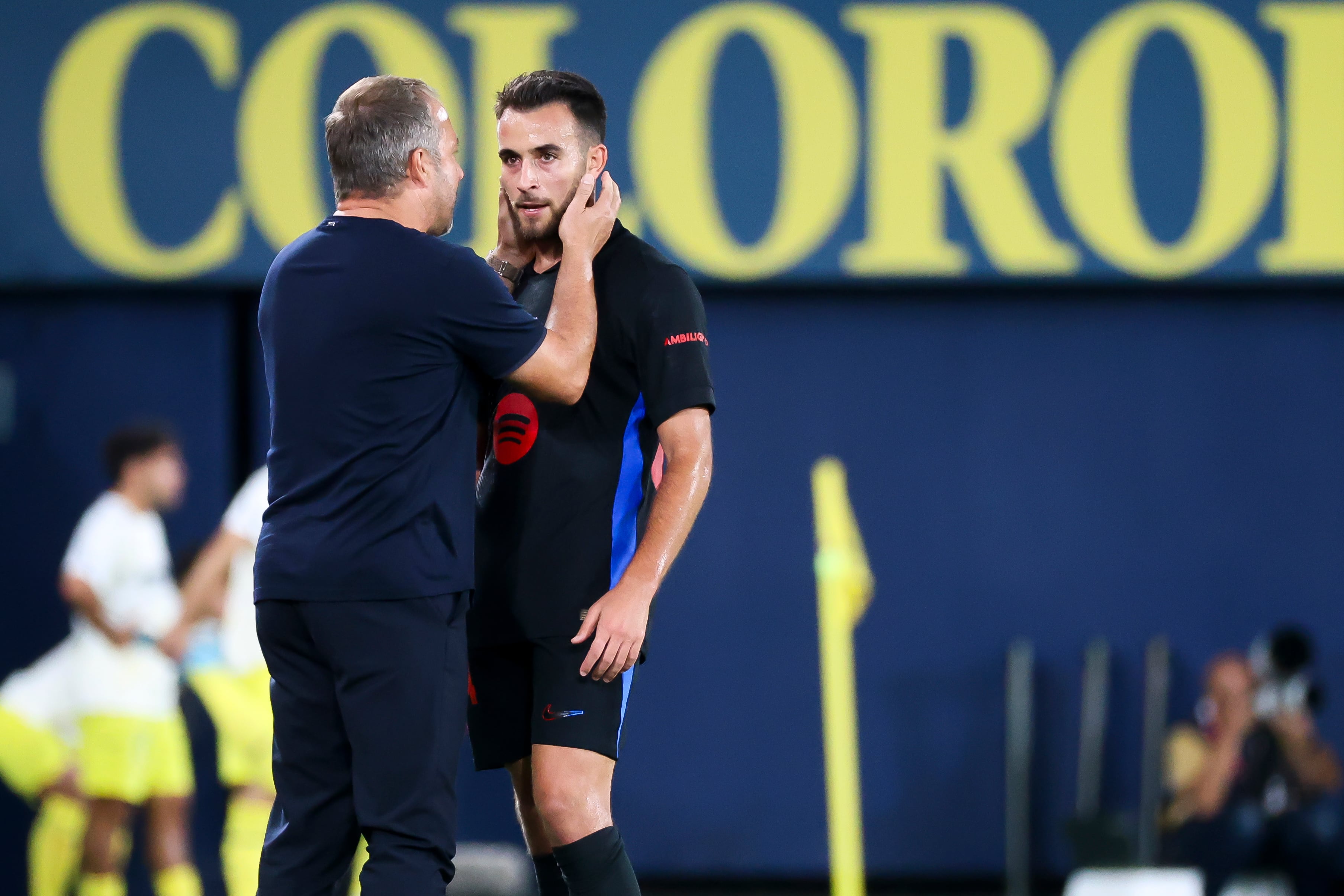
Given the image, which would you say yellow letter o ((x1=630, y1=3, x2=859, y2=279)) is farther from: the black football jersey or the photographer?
the black football jersey

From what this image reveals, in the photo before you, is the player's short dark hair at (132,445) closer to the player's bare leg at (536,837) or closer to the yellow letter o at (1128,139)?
the player's bare leg at (536,837)

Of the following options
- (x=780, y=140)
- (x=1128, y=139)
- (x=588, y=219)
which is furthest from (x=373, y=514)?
(x=1128, y=139)

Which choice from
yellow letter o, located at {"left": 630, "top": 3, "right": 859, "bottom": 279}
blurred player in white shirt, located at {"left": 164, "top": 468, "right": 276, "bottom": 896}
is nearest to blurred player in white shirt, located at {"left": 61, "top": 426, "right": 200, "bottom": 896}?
blurred player in white shirt, located at {"left": 164, "top": 468, "right": 276, "bottom": 896}

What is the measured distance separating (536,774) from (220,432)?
156 inches

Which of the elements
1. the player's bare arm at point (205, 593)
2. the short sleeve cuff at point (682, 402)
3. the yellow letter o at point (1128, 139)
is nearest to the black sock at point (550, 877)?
the short sleeve cuff at point (682, 402)

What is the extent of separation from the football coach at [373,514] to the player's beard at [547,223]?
0.30 metres

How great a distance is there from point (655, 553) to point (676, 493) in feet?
0.35

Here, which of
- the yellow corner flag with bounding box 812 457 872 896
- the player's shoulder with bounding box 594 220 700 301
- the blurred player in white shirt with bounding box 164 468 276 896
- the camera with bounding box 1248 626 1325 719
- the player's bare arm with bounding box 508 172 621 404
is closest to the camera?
the player's bare arm with bounding box 508 172 621 404

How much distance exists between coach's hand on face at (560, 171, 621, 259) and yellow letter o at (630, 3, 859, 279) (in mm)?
3352

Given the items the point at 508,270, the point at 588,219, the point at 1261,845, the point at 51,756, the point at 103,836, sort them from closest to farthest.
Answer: the point at 588,219 → the point at 508,270 → the point at 1261,845 → the point at 103,836 → the point at 51,756

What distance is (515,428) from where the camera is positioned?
261cm

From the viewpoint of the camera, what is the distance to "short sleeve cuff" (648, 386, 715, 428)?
2465 millimetres

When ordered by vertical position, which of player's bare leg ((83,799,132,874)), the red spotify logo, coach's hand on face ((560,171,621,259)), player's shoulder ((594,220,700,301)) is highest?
coach's hand on face ((560,171,621,259))

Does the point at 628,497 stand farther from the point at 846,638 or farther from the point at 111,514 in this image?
the point at 111,514
